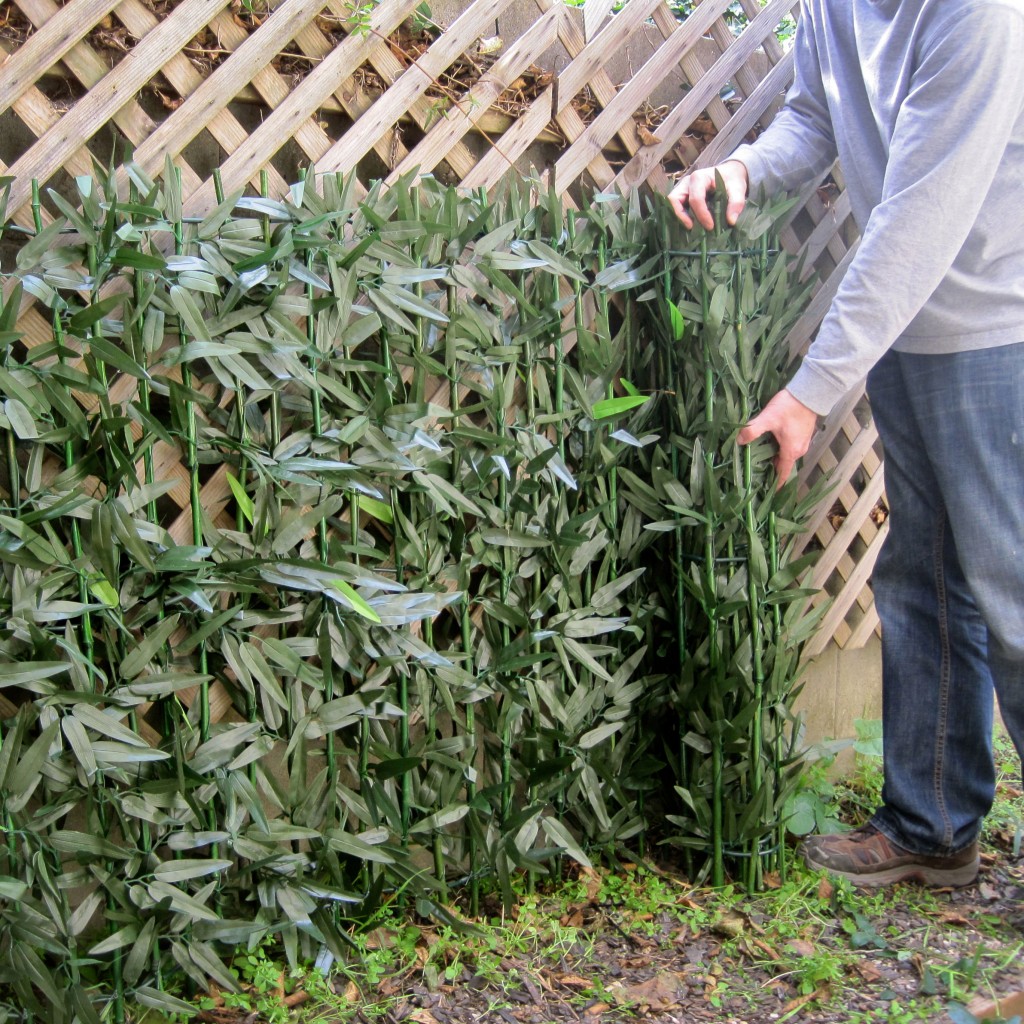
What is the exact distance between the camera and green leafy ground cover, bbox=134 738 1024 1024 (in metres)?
1.63

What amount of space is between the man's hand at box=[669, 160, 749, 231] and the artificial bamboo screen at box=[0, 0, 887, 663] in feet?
0.52

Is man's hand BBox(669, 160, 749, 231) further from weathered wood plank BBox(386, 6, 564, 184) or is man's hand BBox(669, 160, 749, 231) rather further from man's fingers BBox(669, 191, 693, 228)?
weathered wood plank BBox(386, 6, 564, 184)

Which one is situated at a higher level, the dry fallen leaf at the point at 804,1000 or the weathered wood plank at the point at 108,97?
the weathered wood plank at the point at 108,97

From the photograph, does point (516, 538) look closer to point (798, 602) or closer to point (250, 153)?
point (798, 602)

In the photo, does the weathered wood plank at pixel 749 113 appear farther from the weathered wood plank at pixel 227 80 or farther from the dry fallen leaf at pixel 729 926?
the dry fallen leaf at pixel 729 926

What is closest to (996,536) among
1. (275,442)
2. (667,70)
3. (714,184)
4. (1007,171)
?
(1007,171)

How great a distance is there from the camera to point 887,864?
79.3 inches

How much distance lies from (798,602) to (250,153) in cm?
132

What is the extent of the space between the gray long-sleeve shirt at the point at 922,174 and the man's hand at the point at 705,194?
0.06 metres

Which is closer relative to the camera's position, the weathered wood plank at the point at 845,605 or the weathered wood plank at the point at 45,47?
the weathered wood plank at the point at 45,47

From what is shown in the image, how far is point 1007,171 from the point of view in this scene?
1686 millimetres

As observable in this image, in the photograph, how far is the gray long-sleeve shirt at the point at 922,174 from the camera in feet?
5.11

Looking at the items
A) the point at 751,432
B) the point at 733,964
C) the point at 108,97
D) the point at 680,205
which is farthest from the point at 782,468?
the point at 108,97

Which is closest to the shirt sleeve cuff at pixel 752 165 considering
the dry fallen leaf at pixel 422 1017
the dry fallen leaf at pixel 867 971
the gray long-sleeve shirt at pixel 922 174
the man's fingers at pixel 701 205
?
the gray long-sleeve shirt at pixel 922 174
